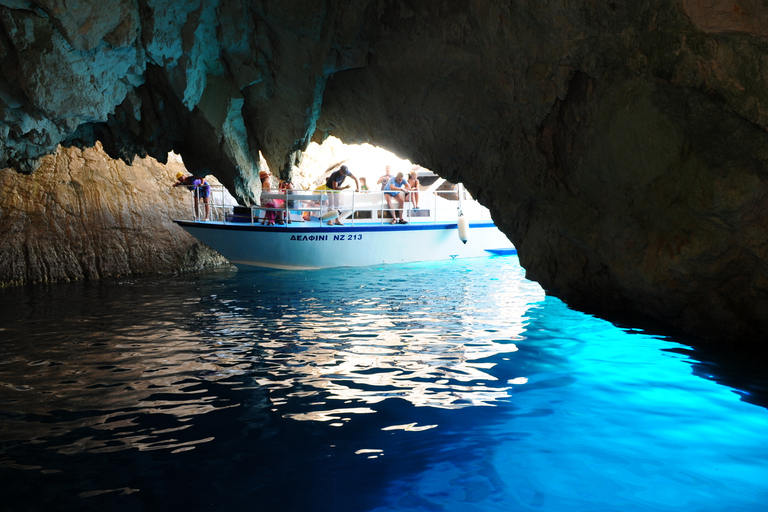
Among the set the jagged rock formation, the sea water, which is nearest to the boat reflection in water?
the sea water

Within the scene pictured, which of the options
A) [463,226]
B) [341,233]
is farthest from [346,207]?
[463,226]

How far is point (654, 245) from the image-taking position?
18.4 ft

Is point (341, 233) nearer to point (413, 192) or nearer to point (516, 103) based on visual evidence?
point (413, 192)

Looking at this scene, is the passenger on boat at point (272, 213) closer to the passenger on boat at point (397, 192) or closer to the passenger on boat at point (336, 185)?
the passenger on boat at point (336, 185)

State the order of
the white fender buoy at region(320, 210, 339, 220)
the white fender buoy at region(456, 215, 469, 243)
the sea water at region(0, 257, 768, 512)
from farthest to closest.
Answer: the white fender buoy at region(456, 215, 469, 243) < the white fender buoy at region(320, 210, 339, 220) < the sea water at region(0, 257, 768, 512)

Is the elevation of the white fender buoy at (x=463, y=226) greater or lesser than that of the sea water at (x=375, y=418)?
greater

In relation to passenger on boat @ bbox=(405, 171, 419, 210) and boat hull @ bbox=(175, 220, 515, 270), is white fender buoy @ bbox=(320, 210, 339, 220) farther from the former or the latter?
passenger on boat @ bbox=(405, 171, 419, 210)

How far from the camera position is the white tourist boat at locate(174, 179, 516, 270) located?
572 inches

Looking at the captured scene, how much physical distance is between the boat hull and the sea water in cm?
669

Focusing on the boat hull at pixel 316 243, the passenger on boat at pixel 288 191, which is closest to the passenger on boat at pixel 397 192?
the boat hull at pixel 316 243

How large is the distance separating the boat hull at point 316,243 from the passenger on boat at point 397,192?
51 cm

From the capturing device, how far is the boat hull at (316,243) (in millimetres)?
14484

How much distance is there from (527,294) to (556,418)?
5.88 metres

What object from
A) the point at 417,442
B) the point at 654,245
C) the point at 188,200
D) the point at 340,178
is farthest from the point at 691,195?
A: the point at 188,200
